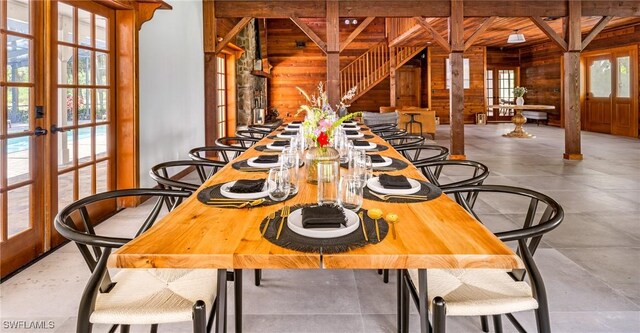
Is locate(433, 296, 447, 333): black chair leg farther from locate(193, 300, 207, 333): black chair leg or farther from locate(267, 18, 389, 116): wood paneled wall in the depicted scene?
locate(267, 18, 389, 116): wood paneled wall

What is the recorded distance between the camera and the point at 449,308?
1.47 metres

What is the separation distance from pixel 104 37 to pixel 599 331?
14.0ft

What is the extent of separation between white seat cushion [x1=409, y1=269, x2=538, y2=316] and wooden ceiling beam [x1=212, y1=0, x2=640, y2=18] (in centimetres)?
646

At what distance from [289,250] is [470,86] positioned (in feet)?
51.3

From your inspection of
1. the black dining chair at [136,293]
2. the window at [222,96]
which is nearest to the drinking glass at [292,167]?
the black dining chair at [136,293]

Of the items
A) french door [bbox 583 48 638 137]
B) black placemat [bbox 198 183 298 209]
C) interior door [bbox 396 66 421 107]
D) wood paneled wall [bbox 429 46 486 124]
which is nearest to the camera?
black placemat [bbox 198 183 298 209]

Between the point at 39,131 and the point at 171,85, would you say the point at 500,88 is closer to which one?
the point at 171,85

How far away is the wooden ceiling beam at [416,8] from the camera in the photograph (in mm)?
7418

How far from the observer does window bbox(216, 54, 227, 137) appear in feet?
29.9

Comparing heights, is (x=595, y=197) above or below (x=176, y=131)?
below

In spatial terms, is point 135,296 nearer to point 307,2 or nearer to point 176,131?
point 176,131

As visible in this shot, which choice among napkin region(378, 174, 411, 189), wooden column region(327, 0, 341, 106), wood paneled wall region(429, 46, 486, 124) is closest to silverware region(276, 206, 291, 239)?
napkin region(378, 174, 411, 189)

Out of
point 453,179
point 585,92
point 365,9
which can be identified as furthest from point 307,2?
point 585,92

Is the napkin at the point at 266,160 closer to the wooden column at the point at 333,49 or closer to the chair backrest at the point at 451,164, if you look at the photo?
the chair backrest at the point at 451,164
